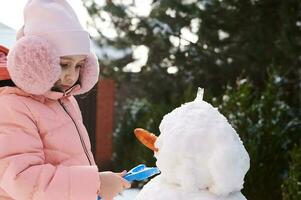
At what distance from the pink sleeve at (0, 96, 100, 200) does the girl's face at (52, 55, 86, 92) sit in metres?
0.17

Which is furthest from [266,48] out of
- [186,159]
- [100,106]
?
[186,159]

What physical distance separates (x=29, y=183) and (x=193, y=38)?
523 cm

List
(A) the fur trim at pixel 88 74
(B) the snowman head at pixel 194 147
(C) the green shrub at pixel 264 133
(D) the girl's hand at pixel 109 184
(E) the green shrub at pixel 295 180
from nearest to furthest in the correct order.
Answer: (B) the snowman head at pixel 194 147 → (D) the girl's hand at pixel 109 184 → (A) the fur trim at pixel 88 74 → (E) the green shrub at pixel 295 180 → (C) the green shrub at pixel 264 133

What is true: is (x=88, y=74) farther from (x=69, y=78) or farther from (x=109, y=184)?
(x=109, y=184)

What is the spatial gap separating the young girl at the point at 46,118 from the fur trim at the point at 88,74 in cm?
5

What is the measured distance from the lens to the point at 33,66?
1.88 meters

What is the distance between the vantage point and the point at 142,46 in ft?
23.7

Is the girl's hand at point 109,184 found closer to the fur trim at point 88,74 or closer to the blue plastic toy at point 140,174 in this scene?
the blue plastic toy at point 140,174

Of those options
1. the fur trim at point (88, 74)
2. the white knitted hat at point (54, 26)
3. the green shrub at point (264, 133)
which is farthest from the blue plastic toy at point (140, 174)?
the green shrub at point (264, 133)

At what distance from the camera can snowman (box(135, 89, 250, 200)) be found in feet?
6.14

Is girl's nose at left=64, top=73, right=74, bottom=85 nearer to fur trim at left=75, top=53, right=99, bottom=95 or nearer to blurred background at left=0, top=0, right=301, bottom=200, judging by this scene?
fur trim at left=75, top=53, right=99, bottom=95

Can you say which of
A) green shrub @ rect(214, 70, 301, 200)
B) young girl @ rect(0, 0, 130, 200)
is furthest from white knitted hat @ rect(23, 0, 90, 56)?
green shrub @ rect(214, 70, 301, 200)

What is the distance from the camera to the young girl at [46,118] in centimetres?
179

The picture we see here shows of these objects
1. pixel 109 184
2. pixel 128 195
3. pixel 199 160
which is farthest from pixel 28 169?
pixel 128 195
